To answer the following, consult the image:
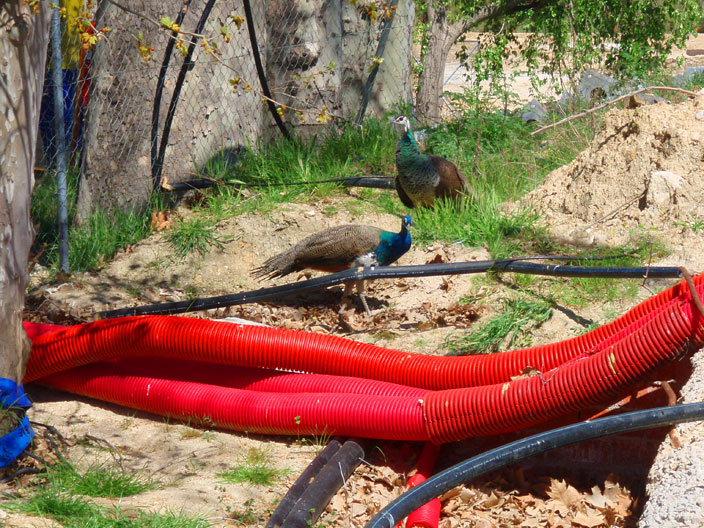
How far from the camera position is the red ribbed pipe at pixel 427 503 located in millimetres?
3257

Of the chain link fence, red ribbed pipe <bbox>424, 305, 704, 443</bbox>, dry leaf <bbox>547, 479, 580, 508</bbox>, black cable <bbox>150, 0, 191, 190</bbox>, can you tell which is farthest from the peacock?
dry leaf <bbox>547, 479, 580, 508</bbox>

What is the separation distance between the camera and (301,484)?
3426 mm

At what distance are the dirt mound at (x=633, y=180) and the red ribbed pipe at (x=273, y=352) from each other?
230 centimetres

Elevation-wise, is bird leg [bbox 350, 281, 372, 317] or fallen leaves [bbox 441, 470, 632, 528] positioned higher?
bird leg [bbox 350, 281, 372, 317]

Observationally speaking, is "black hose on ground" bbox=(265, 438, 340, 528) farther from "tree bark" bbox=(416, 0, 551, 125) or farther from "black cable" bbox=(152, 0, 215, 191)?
"tree bark" bbox=(416, 0, 551, 125)

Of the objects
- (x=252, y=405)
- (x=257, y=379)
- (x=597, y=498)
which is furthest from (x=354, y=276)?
(x=597, y=498)

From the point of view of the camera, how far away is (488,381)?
3.94 metres

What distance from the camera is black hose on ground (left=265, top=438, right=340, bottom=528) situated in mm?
3188

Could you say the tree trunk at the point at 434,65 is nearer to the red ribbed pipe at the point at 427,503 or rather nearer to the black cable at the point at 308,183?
the black cable at the point at 308,183

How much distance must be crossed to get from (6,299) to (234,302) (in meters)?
1.70

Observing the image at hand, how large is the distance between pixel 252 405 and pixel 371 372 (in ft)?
2.28

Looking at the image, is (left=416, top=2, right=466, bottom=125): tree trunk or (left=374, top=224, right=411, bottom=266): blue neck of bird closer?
(left=374, top=224, right=411, bottom=266): blue neck of bird

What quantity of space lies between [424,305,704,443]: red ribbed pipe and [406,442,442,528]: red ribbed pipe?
138 millimetres

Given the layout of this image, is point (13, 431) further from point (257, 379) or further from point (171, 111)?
point (171, 111)
